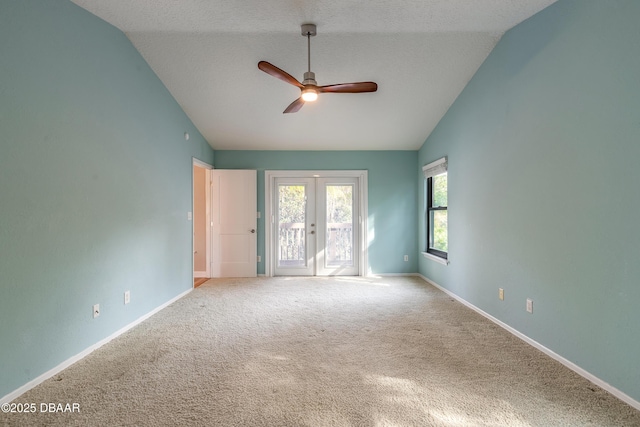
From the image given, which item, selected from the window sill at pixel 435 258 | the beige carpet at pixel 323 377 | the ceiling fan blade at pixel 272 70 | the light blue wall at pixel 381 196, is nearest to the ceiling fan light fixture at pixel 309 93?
the ceiling fan blade at pixel 272 70

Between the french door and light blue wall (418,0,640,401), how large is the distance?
2.36 meters

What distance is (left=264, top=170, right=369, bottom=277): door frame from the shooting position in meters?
5.51

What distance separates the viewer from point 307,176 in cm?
557

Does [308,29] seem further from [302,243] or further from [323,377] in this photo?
[302,243]

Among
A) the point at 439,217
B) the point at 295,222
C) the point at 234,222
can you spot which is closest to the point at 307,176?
the point at 295,222

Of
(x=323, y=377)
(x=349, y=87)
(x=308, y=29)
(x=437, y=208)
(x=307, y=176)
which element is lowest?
(x=323, y=377)

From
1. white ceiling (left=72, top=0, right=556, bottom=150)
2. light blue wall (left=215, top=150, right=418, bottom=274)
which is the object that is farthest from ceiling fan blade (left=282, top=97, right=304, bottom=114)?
light blue wall (left=215, top=150, right=418, bottom=274)

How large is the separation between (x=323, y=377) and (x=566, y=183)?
2.24 meters

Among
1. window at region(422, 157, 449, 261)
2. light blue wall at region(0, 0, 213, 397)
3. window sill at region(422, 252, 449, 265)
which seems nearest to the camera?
light blue wall at region(0, 0, 213, 397)

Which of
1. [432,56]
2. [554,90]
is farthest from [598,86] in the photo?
[432,56]

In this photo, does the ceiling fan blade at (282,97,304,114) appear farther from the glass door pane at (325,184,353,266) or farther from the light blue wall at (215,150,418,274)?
the glass door pane at (325,184,353,266)

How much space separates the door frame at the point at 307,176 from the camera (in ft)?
18.1

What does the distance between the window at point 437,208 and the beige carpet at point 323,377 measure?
1.52 meters

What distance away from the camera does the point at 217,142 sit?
5.29 meters
